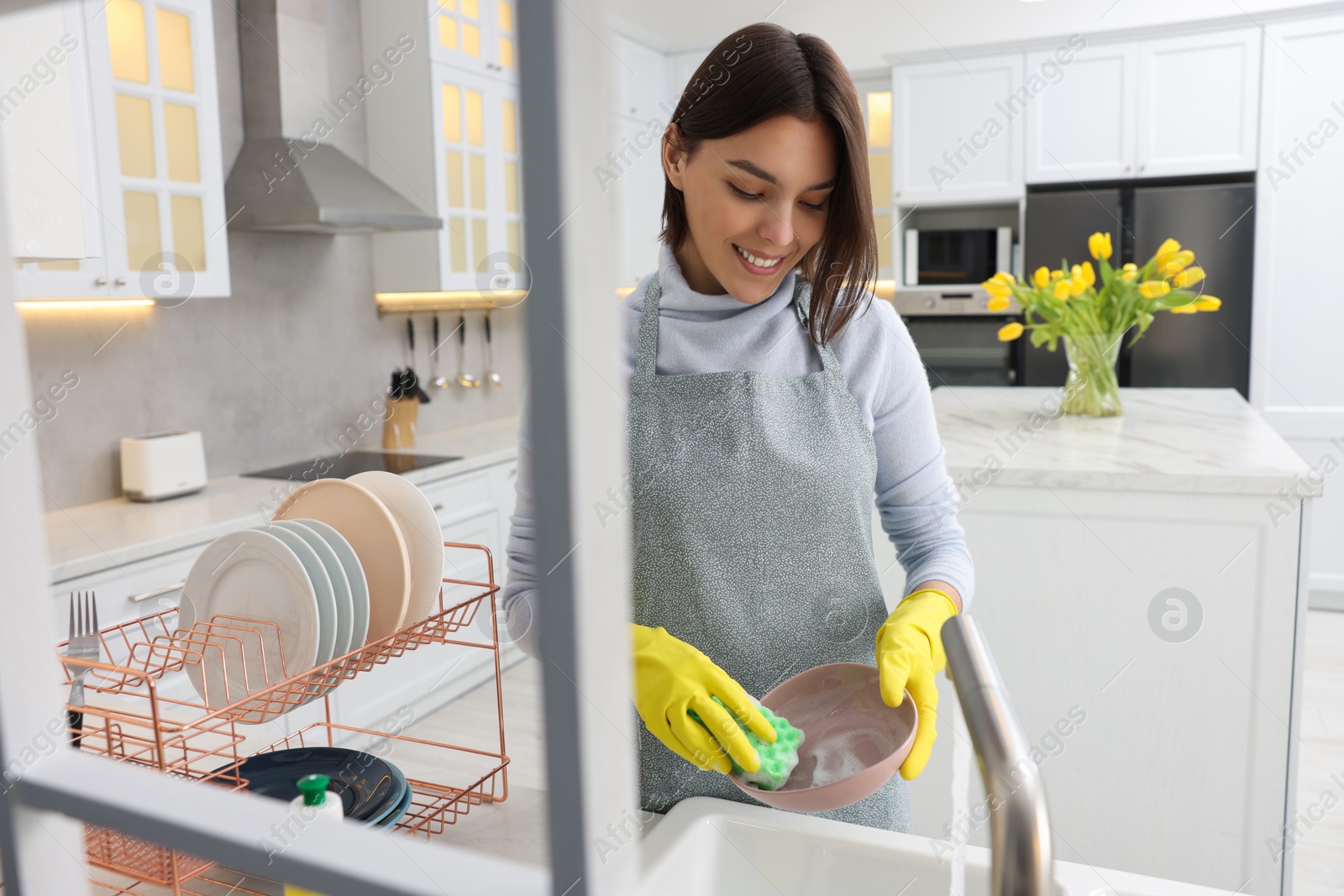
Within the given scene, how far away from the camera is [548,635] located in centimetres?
26

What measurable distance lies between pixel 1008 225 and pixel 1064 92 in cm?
53

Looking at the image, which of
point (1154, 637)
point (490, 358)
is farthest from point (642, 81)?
point (1154, 637)

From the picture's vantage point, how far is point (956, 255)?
4.02 metres

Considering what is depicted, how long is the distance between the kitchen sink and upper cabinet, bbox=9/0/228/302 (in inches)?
73.9

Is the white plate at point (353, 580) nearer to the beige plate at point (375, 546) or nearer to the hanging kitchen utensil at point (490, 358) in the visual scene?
the beige plate at point (375, 546)

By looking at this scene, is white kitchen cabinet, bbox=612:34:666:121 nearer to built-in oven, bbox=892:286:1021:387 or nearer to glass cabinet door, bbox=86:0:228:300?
built-in oven, bbox=892:286:1021:387

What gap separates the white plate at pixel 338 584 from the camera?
0.82 meters

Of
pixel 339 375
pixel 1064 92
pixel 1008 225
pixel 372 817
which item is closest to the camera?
pixel 372 817

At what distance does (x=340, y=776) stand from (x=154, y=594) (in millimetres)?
1574

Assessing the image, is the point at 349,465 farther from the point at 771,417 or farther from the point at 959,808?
the point at 959,808

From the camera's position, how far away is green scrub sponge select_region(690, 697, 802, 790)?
0.80 metres

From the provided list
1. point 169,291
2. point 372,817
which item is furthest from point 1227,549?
point 169,291

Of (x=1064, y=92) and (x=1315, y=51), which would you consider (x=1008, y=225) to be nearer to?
(x=1064, y=92)

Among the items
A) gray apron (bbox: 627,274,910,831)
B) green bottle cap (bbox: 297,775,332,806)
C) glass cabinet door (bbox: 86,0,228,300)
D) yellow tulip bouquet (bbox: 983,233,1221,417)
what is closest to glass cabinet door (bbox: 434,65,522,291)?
glass cabinet door (bbox: 86,0,228,300)
